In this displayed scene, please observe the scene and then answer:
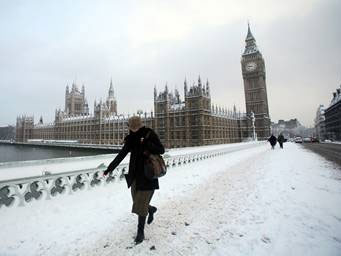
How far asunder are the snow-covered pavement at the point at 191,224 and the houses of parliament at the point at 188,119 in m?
42.3

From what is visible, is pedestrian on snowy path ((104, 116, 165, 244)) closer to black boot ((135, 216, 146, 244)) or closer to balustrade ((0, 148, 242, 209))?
black boot ((135, 216, 146, 244))

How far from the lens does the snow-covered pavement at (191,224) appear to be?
113 inches

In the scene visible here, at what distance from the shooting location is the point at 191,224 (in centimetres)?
368

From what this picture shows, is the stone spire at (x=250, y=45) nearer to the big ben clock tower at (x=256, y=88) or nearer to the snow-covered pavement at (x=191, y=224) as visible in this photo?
the big ben clock tower at (x=256, y=88)

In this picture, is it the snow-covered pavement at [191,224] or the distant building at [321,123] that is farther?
the distant building at [321,123]

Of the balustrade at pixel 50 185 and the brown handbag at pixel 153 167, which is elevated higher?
the brown handbag at pixel 153 167

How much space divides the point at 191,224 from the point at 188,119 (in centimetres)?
4694

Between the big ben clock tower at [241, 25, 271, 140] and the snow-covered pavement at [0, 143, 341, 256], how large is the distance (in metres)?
66.7

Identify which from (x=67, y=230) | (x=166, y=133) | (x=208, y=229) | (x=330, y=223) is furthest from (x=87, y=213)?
(x=166, y=133)

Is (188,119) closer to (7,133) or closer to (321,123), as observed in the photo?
(321,123)

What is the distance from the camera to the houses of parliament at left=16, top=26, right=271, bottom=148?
50031 millimetres

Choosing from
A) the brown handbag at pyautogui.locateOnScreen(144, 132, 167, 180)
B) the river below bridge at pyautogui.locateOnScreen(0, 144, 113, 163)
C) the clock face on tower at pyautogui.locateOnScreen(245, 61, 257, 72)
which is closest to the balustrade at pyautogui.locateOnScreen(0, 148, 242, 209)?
the brown handbag at pyautogui.locateOnScreen(144, 132, 167, 180)

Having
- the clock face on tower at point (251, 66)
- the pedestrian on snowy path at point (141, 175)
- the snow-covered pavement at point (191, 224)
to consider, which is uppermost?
the clock face on tower at point (251, 66)

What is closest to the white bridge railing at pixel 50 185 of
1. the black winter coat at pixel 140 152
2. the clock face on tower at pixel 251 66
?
the black winter coat at pixel 140 152
